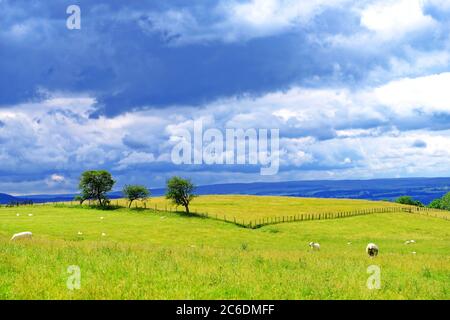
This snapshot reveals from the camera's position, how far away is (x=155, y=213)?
3947 inches

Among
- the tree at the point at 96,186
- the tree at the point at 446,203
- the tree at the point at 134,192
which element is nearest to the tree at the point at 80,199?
the tree at the point at 96,186

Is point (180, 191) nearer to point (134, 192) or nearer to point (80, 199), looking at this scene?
point (134, 192)

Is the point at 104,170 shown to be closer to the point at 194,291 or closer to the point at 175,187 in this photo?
the point at 175,187

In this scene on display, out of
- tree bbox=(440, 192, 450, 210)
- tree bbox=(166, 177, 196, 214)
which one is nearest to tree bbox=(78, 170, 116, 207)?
tree bbox=(166, 177, 196, 214)

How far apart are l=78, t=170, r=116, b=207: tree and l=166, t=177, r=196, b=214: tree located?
19.9 metres

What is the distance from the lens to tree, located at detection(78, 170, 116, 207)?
377ft

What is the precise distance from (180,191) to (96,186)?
961 inches

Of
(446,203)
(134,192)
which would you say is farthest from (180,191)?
(446,203)

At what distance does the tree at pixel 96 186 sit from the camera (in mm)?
114812

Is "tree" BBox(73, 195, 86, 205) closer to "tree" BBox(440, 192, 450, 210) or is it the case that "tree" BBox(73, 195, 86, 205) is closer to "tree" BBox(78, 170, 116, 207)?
"tree" BBox(78, 170, 116, 207)

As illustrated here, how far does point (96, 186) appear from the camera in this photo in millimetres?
114938
